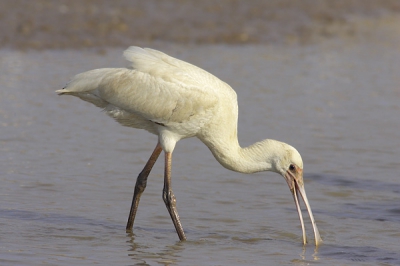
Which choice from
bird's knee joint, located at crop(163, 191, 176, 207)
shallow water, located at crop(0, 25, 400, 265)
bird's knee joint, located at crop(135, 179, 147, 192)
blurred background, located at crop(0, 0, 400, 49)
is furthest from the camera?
blurred background, located at crop(0, 0, 400, 49)

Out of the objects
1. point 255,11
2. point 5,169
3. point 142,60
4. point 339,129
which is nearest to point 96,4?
point 255,11

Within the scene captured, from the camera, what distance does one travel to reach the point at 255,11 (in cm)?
1983

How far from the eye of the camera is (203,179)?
31.4ft

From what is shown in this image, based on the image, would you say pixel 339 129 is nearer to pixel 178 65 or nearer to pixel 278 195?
pixel 278 195

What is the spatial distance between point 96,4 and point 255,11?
3.83 meters

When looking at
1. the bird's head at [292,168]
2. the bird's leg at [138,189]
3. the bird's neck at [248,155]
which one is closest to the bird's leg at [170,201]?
the bird's leg at [138,189]

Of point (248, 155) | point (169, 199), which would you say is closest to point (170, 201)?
point (169, 199)

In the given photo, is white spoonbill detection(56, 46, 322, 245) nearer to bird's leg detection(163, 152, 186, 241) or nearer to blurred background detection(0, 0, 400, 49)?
bird's leg detection(163, 152, 186, 241)

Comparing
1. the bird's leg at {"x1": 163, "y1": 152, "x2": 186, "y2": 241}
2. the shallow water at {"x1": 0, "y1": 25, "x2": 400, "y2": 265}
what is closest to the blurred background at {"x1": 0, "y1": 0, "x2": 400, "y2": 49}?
the shallow water at {"x1": 0, "y1": 25, "x2": 400, "y2": 265}

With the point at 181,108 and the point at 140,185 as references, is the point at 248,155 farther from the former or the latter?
the point at 140,185

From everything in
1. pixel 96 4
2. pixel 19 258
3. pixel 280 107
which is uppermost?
pixel 96 4

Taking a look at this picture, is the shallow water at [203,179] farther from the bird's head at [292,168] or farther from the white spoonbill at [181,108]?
the white spoonbill at [181,108]

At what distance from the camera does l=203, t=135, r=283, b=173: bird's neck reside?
7.85 metres

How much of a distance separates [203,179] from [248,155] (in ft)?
5.70
